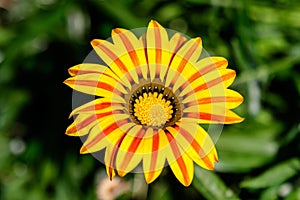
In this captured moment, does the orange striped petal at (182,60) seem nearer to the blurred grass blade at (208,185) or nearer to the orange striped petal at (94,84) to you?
the orange striped petal at (94,84)

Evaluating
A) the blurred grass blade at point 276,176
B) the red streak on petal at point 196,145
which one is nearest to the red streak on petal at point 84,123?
the red streak on petal at point 196,145

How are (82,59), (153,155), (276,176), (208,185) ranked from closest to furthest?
1. (153,155)
2. (208,185)
3. (276,176)
4. (82,59)

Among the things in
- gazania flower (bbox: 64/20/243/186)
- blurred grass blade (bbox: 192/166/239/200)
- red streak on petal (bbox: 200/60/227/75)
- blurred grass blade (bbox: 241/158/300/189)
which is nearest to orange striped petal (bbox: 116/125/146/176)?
gazania flower (bbox: 64/20/243/186)

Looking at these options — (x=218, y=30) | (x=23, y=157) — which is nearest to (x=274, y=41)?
(x=218, y=30)

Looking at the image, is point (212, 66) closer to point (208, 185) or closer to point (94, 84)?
point (94, 84)

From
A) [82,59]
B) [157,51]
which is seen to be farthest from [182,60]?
[82,59]

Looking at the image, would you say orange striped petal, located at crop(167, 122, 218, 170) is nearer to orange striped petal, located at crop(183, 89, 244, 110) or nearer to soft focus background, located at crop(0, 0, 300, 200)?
orange striped petal, located at crop(183, 89, 244, 110)
